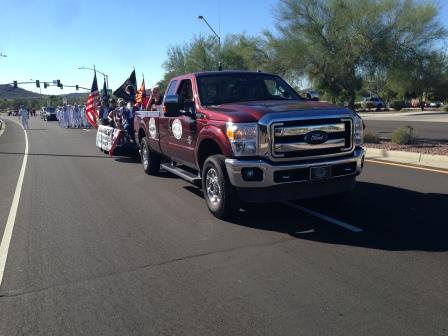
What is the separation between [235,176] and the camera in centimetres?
614

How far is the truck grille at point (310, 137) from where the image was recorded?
6035 mm

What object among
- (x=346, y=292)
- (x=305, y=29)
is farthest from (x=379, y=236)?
(x=305, y=29)

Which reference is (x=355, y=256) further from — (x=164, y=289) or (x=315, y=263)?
(x=164, y=289)

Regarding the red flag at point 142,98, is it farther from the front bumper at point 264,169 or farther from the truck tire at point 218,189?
the front bumper at point 264,169

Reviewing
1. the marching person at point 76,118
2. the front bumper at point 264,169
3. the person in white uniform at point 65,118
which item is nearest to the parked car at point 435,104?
the marching person at point 76,118

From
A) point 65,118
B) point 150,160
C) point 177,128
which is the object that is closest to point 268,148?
point 177,128

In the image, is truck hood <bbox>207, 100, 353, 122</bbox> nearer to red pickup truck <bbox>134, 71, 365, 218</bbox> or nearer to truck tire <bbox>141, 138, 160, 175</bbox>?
red pickup truck <bbox>134, 71, 365, 218</bbox>

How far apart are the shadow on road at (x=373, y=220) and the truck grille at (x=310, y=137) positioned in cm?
94

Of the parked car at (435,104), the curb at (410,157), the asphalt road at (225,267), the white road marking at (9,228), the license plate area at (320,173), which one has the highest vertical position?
the license plate area at (320,173)

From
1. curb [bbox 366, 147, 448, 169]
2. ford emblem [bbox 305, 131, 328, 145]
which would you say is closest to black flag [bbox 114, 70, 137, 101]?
curb [bbox 366, 147, 448, 169]

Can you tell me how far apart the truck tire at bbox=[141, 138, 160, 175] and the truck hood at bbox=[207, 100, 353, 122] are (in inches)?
150

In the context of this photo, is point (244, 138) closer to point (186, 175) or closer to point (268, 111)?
point (268, 111)

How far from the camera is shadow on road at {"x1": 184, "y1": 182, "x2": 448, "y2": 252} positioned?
5.59 meters

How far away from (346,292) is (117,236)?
309 cm
